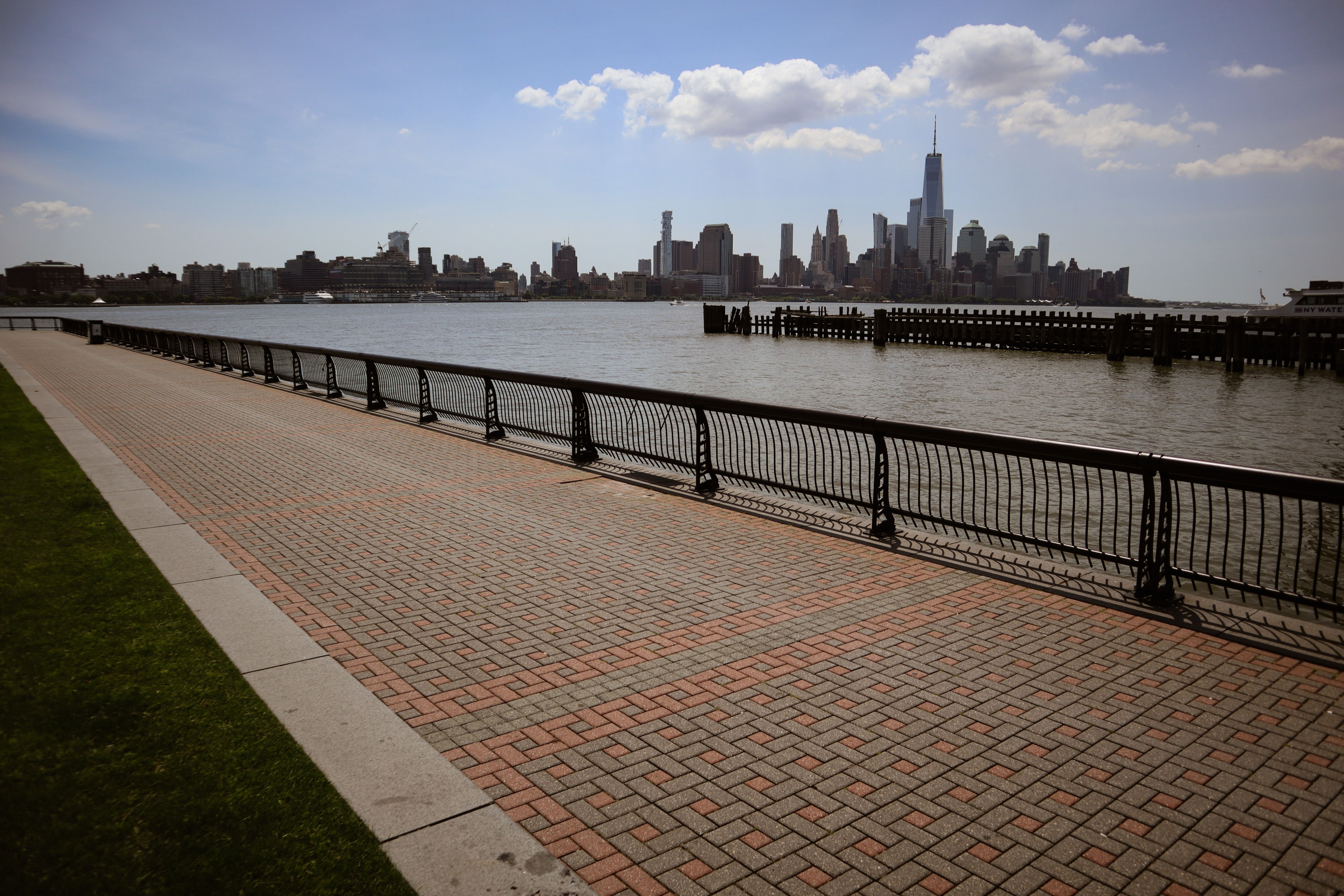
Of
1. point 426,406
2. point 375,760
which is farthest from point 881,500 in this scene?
point 426,406

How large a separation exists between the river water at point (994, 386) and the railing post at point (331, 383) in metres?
9.72

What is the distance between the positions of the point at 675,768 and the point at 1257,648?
12.5 ft

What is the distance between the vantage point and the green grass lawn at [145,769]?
10.1 feet

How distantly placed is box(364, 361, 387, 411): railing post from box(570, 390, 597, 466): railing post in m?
6.90

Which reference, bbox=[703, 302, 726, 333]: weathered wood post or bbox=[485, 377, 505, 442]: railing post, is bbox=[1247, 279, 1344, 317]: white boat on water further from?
bbox=[485, 377, 505, 442]: railing post

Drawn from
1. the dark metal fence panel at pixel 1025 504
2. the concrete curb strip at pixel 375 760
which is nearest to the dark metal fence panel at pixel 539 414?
the dark metal fence panel at pixel 1025 504

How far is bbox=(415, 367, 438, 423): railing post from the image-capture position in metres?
15.1

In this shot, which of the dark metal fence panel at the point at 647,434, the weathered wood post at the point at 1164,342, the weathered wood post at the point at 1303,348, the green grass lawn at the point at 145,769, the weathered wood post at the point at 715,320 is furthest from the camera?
the weathered wood post at the point at 715,320

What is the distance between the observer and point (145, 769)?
374 centimetres

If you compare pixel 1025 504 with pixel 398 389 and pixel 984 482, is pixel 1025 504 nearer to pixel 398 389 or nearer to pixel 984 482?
pixel 984 482

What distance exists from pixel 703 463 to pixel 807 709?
5.52 m

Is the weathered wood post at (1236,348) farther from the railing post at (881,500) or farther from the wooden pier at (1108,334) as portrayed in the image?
the railing post at (881,500)

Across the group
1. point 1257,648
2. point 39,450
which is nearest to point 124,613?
point 1257,648

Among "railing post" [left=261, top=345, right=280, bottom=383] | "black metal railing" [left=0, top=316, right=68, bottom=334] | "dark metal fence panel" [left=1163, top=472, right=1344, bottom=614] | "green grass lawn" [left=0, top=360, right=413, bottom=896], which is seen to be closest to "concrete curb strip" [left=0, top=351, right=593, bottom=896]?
"green grass lawn" [left=0, top=360, right=413, bottom=896]
